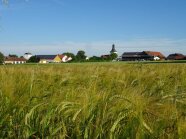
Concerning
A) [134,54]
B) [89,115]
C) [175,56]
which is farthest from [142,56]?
[89,115]

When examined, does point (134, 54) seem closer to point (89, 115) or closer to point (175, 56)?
point (175, 56)

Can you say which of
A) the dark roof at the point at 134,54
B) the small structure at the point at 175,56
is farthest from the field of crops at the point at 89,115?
the dark roof at the point at 134,54

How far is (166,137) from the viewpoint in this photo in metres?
2.04

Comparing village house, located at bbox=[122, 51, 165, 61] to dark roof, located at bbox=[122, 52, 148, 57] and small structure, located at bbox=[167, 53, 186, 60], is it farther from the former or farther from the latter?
small structure, located at bbox=[167, 53, 186, 60]

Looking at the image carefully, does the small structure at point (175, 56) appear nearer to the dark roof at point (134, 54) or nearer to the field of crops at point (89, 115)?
the dark roof at point (134, 54)

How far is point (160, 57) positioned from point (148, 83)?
157 meters

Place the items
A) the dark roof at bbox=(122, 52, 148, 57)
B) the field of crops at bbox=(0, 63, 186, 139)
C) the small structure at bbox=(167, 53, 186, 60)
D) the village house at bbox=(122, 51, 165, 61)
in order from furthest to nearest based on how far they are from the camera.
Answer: the dark roof at bbox=(122, 52, 148, 57) < the village house at bbox=(122, 51, 165, 61) < the small structure at bbox=(167, 53, 186, 60) < the field of crops at bbox=(0, 63, 186, 139)

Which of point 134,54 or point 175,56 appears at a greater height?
point 134,54

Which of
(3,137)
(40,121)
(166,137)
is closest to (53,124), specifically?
(40,121)

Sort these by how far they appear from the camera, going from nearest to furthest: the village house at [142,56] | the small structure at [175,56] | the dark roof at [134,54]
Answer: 1. the small structure at [175,56]
2. the village house at [142,56]
3. the dark roof at [134,54]

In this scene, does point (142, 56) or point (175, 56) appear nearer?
point (175, 56)

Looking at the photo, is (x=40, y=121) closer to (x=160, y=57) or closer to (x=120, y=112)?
(x=120, y=112)

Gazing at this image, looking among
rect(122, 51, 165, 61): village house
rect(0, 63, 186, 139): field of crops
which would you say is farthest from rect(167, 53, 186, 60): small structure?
rect(0, 63, 186, 139): field of crops

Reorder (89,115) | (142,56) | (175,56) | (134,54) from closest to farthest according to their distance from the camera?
(89,115)
(175,56)
(142,56)
(134,54)
